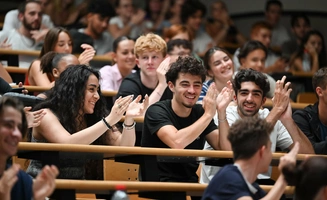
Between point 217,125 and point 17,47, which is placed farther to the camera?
point 17,47

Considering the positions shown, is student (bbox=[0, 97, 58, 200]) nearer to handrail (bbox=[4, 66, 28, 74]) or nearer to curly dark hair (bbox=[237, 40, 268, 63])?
handrail (bbox=[4, 66, 28, 74])

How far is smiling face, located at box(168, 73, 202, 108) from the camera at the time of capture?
487cm

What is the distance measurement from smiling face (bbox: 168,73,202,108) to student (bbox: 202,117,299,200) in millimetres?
1057

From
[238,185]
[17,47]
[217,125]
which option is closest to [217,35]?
[17,47]

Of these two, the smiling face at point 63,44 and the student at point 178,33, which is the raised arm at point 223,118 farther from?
the student at point 178,33

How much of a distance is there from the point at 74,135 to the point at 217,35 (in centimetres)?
464

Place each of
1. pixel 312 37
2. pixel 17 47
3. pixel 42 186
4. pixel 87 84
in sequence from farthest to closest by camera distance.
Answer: pixel 312 37, pixel 17 47, pixel 87 84, pixel 42 186

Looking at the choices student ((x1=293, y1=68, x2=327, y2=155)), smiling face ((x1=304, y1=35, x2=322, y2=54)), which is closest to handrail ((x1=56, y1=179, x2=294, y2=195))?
student ((x1=293, y1=68, x2=327, y2=155))

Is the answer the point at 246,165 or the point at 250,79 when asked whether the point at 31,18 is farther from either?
the point at 246,165

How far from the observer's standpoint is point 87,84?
478 cm

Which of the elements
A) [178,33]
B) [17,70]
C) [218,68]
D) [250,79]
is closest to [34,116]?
[250,79]

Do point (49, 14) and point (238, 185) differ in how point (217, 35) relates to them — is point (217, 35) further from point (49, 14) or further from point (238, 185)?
point (238, 185)

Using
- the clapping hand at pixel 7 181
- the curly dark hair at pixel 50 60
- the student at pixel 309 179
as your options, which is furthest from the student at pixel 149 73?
the clapping hand at pixel 7 181

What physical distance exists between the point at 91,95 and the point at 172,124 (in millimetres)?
463
